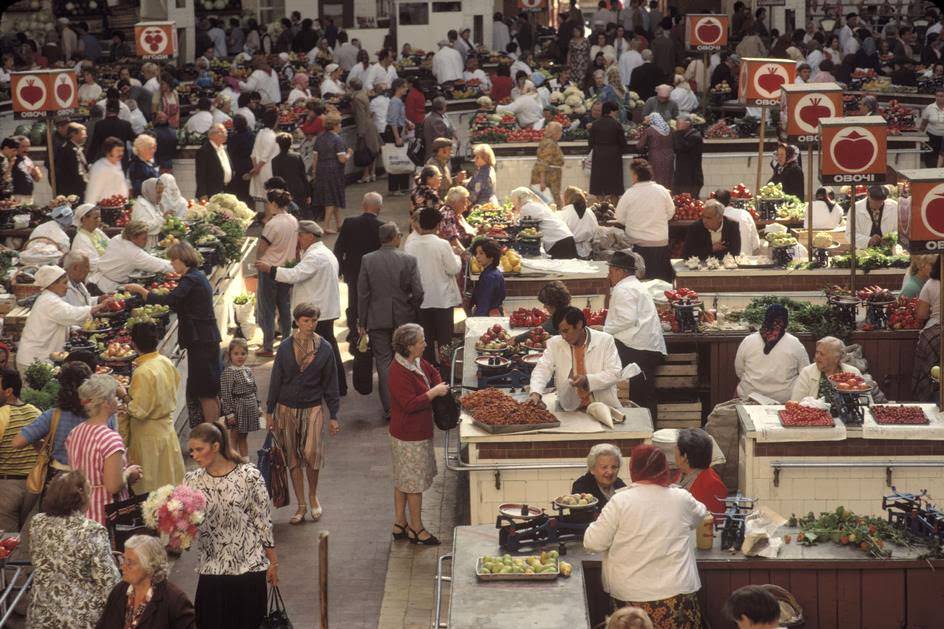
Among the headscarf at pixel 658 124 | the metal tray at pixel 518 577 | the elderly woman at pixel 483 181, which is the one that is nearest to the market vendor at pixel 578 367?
the metal tray at pixel 518 577

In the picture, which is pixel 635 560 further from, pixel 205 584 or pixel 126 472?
pixel 126 472

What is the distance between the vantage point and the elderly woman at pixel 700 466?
8.72 m

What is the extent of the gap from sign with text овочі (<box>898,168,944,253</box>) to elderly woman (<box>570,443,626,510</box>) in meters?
2.84

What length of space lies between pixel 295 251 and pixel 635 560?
779 cm

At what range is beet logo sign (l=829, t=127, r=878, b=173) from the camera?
43.1 feet

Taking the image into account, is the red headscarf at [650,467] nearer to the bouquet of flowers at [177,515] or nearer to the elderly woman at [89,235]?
the bouquet of flowers at [177,515]

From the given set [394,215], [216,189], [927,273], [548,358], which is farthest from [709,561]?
[394,215]

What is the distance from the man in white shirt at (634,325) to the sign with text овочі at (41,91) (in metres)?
8.26

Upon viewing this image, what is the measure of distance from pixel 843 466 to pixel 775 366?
62.5 inches

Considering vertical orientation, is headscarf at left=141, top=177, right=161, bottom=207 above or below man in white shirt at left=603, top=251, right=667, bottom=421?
above

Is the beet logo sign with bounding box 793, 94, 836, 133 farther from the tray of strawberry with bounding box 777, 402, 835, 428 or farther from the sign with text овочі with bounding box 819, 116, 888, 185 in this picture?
the tray of strawberry with bounding box 777, 402, 835, 428

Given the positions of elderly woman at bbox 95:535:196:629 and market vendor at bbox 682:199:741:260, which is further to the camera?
market vendor at bbox 682:199:741:260

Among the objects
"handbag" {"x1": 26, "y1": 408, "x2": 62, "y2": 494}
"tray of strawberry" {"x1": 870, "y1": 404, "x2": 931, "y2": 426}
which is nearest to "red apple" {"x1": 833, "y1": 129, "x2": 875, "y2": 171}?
"tray of strawberry" {"x1": 870, "y1": 404, "x2": 931, "y2": 426}

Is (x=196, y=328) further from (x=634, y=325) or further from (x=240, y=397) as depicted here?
(x=634, y=325)
